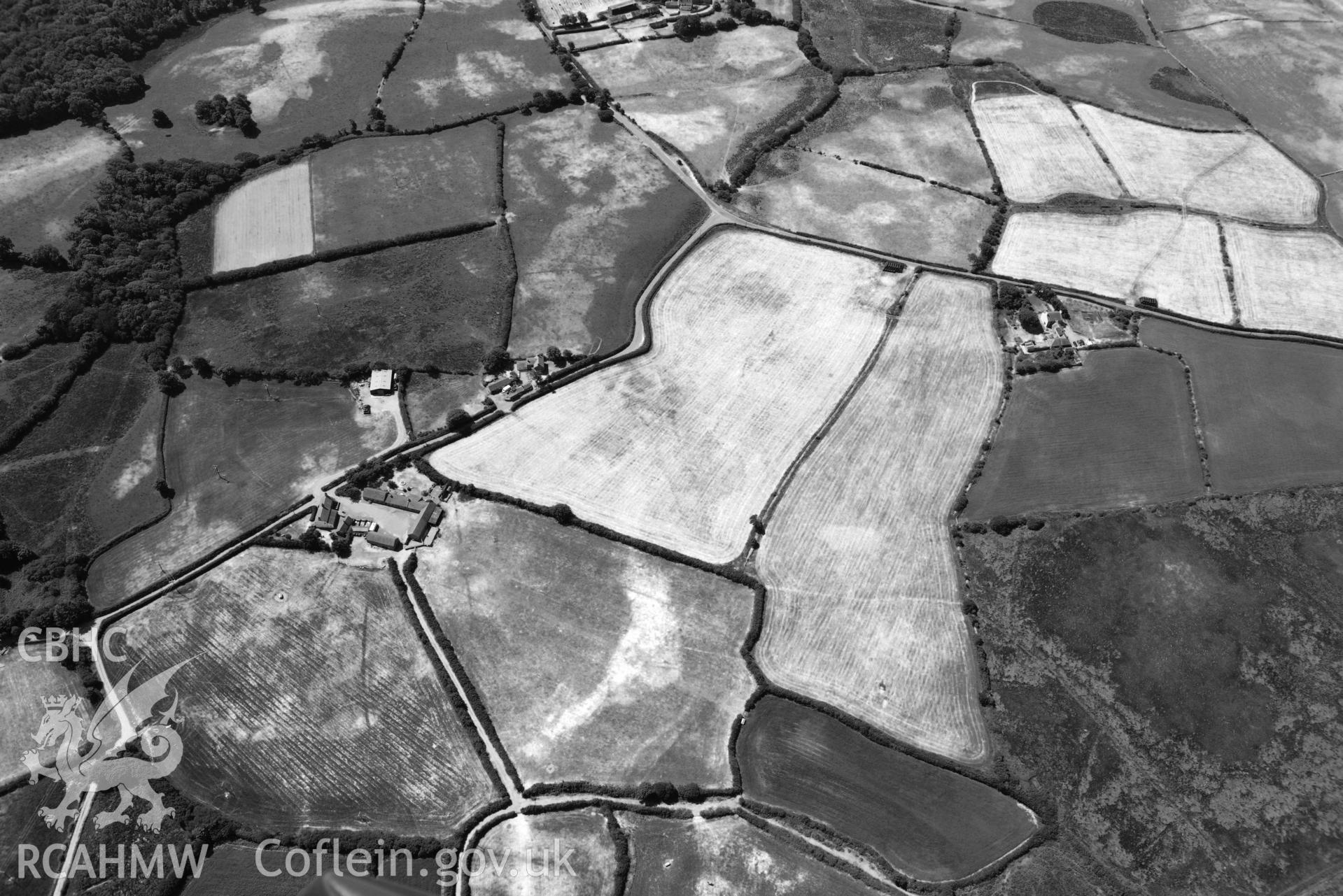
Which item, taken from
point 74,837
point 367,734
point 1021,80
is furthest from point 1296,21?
point 74,837

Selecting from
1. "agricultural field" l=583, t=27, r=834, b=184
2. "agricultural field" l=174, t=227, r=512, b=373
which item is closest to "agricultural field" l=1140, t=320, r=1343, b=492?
"agricultural field" l=583, t=27, r=834, b=184

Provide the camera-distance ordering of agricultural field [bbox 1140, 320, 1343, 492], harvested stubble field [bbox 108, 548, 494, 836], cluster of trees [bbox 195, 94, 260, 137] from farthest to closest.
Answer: cluster of trees [bbox 195, 94, 260, 137] → agricultural field [bbox 1140, 320, 1343, 492] → harvested stubble field [bbox 108, 548, 494, 836]

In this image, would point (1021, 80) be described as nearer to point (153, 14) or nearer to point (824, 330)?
point (824, 330)

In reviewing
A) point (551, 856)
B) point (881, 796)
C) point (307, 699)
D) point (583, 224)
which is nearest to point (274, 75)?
point (583, 224)

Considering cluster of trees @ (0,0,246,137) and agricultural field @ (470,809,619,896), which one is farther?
cluster of trees @ (0,0,246,137)

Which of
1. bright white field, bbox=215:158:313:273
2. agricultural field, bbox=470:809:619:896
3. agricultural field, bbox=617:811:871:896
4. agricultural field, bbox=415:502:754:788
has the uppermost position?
bright white field, bbox=215:158:313:273

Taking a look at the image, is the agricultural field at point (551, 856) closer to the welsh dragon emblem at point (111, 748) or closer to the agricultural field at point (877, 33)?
the welsh dragon emblem at point (111, 748)

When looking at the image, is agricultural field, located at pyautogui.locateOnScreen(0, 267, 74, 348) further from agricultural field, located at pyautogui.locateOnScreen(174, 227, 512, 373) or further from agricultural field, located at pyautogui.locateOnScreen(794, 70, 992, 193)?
agricultural field, located at pyautogui.locateOnScreen(794, 70, 992, 193)

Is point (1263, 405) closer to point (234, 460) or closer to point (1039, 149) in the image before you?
point (1039, 149)
